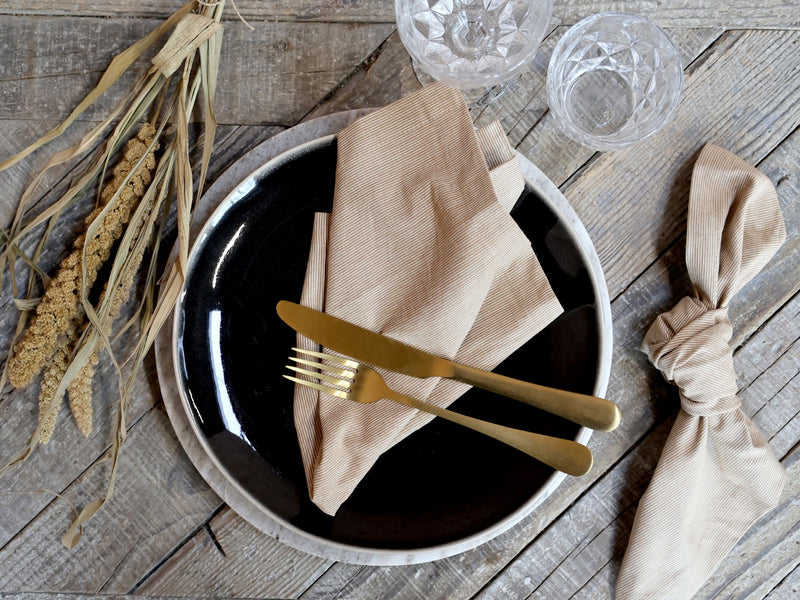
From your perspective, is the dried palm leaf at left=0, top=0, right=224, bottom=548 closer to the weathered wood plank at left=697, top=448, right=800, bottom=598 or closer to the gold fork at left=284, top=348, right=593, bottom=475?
the gold fork at left=284, top=348, right=593, bottom=475

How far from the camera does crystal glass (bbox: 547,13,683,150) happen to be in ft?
1.92

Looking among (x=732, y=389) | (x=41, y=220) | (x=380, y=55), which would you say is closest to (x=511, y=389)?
(x=732, y=389)

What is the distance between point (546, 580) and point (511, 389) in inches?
9.8

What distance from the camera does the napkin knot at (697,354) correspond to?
22.3 inches

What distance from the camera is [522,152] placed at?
1.99 ft

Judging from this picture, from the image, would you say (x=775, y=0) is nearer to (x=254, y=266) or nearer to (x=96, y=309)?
(x=254, y=266)

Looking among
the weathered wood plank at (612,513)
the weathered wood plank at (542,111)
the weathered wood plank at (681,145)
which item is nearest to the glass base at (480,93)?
the weathered wood plank at (542,111)

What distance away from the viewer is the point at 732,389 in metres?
0.58

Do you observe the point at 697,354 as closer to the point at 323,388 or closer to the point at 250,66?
the point at 323,388

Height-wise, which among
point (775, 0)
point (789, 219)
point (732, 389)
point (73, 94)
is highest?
point (775, 0)

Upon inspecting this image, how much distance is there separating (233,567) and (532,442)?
334 mm

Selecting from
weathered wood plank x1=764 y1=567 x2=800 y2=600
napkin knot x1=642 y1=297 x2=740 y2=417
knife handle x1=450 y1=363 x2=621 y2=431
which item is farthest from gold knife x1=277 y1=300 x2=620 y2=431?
weathered wood plank x1=764 y1=567 x2=800 y2=600

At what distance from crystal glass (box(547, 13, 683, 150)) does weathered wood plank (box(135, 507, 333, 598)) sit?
503mm

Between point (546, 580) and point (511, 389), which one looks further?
point (546, 580)
